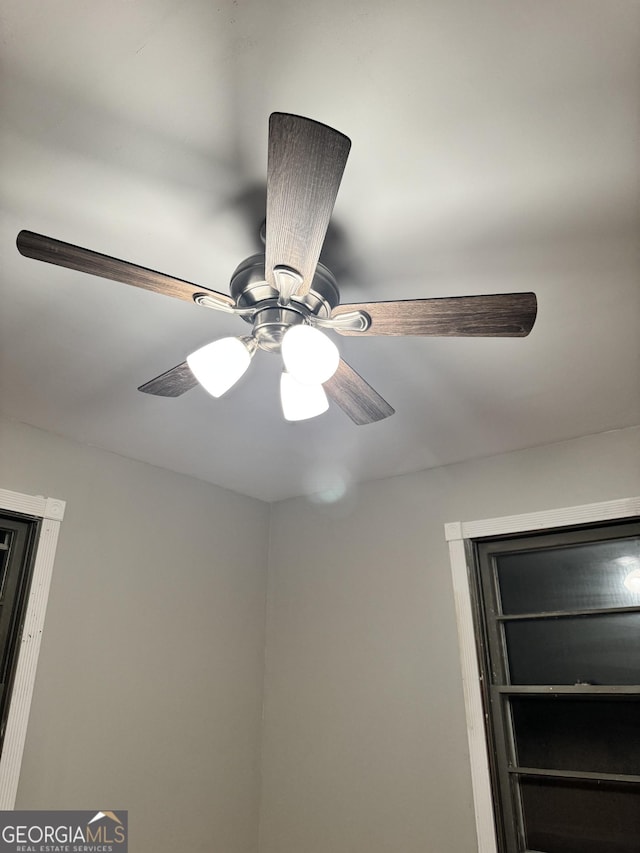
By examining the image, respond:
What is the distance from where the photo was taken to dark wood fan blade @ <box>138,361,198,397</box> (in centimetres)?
178

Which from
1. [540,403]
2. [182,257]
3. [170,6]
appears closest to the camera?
[170,6]

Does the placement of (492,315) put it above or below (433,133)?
below

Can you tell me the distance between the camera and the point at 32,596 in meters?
2.67

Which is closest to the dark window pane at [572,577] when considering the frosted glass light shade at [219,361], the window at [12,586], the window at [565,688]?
the window at [565,688]

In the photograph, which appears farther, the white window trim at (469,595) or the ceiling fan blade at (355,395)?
the white window trim at (469,595)

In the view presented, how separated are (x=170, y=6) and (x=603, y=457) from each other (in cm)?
249

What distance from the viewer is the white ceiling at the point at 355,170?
120 cm

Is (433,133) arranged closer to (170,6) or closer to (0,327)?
(170,6)

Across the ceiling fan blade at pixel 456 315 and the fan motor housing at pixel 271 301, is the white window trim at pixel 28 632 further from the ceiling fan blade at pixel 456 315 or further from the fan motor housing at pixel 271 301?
the ceiling fan blade at pixel 456 315

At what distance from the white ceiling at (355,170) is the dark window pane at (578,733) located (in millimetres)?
1330

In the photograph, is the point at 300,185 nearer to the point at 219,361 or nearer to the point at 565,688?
the point at 219,361

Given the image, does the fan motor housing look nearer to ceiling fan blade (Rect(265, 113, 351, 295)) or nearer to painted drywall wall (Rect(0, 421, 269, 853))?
ceiling fan blade (Rect(265, 113, 351, 295))

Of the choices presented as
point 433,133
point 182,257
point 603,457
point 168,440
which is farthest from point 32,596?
point 603,457

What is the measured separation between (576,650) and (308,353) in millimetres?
2151
